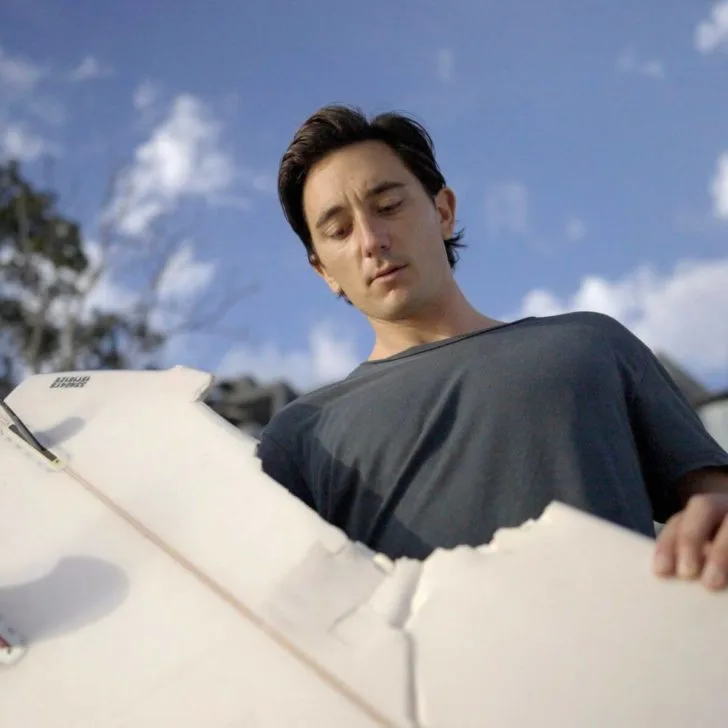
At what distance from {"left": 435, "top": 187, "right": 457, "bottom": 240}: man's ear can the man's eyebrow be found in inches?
7.4

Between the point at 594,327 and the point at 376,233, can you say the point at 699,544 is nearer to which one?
the point at 594,327

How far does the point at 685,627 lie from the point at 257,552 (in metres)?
0.36

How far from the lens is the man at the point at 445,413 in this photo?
0.88 metres

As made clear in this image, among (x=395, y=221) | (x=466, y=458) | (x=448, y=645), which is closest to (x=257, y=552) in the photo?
(x=448, y=645)

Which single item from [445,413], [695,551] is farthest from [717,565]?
[445,413]

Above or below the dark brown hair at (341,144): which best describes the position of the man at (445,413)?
below

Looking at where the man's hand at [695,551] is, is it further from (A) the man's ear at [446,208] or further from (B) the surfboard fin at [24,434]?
(A) the man's ear at [446,208]

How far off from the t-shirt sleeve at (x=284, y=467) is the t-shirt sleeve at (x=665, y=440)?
457mm

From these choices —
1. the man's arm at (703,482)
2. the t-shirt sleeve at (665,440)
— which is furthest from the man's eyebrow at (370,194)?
the man's arm at (703,482)

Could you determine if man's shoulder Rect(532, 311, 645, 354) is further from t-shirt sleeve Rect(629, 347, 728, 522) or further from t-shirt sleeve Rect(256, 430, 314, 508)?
t-shirt sleeve Rect(256, 430, 314, 508)

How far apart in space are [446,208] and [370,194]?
0.27m

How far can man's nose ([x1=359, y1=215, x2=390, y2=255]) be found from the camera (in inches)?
43.8

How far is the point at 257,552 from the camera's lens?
68 centimetres

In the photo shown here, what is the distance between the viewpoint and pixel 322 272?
4.56 feet
